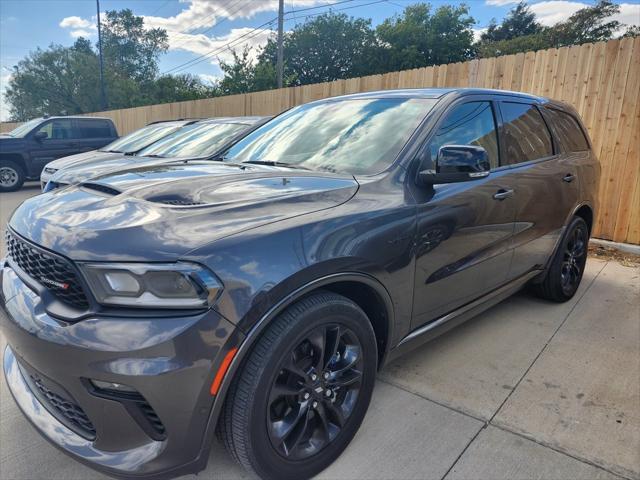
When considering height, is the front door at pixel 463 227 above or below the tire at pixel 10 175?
above

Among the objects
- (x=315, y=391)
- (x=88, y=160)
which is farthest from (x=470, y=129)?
(x=88, y=160)

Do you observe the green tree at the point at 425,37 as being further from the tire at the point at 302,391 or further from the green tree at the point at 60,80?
the tire at the point at 302,391

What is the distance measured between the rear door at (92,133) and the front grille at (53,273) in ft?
36.4

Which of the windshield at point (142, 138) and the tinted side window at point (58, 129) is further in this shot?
the tinted side window at point (58, 129)

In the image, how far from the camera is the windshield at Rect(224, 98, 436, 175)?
2457 millimetres

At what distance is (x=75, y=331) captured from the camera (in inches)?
58.1

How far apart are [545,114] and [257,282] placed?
127 inches

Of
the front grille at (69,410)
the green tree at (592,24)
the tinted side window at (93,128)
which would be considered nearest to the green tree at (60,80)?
the tinted side window at (93,128)

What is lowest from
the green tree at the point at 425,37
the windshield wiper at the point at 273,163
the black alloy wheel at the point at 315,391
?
the black alloy wheel at the point at 315,391

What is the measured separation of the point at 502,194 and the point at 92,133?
11750mm

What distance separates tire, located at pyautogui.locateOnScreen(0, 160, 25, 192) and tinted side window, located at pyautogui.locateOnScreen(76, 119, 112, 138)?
1707mm

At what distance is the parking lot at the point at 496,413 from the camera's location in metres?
2.05

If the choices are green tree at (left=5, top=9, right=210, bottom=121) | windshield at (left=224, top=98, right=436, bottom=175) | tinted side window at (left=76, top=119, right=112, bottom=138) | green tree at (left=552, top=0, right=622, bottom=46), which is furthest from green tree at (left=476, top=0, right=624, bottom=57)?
windshield at (left=224, top=98, right=436, bottom=175)

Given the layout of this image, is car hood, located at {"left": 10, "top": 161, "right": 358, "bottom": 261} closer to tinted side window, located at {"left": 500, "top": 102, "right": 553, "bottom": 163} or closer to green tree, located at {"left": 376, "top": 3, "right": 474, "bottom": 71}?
tinted side window, located at {"left": 500, "top": 102, "right": 553, "bottom": 163}
